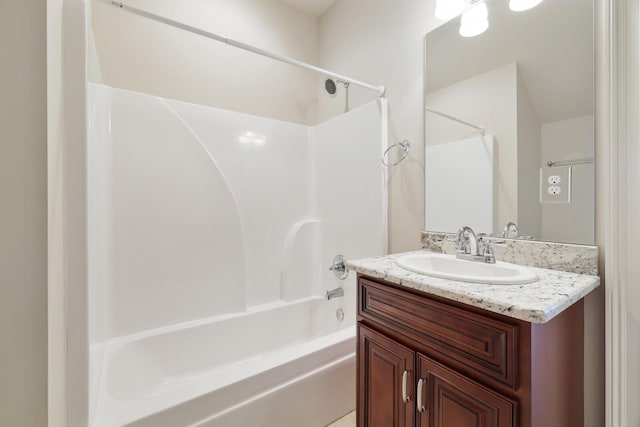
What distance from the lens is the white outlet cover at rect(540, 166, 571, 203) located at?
98 cm

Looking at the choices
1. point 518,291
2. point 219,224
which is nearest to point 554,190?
point 518,291

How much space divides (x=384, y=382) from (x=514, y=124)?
3.84 feet

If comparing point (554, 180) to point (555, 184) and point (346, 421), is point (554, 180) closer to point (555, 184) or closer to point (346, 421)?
point (555, 184)

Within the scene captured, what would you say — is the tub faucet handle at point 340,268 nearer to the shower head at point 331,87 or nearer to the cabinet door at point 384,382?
the cabinet door at point 384,382

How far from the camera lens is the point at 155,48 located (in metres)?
1.77

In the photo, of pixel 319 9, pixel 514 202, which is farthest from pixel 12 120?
pixel 319 9

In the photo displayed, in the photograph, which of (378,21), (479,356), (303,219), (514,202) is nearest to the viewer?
(479,356)

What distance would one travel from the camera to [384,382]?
1.00m

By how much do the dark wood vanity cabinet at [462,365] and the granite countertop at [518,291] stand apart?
Result: 0.05 m

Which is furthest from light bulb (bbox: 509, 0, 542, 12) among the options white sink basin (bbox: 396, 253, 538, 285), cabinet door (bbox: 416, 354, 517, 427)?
cabinet door (bbox: 416, 354, 517, 427)

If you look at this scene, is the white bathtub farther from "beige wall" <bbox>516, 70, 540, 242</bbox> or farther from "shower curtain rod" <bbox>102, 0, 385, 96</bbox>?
"shower curtain rod" <bbox>102, 0, 385, 96</bbox>

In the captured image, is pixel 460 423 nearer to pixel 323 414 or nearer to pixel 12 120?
pixel 323 414

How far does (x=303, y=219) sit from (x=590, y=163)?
173cm

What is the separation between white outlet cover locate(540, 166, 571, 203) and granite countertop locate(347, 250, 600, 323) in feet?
0.89
